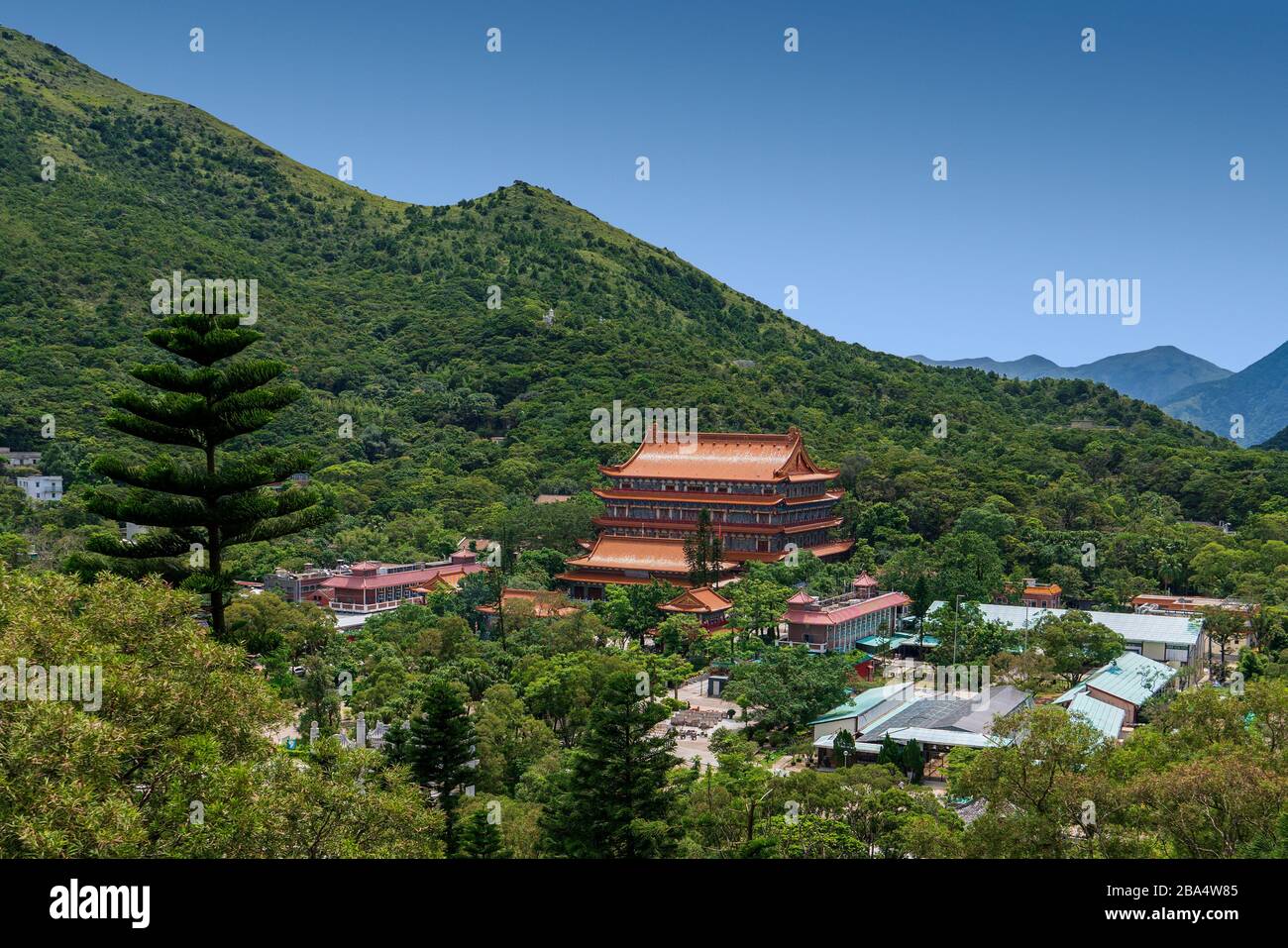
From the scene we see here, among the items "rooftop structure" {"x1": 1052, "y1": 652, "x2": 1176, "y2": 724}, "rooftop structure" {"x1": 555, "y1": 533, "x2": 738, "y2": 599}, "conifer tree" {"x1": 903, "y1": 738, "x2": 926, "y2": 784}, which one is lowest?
"conifer tree" {"x1": 903, "y1": 738, "x2": 926, "y2": 784}

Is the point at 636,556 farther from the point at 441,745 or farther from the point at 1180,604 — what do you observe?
the point at 441,745

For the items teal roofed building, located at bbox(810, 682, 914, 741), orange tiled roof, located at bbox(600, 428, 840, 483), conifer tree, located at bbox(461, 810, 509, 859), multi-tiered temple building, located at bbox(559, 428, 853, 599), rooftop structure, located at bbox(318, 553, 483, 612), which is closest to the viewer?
conifer tree, located at bbox(461, 810, 509, 859)

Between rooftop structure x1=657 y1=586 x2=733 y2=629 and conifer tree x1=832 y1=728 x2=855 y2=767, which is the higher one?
rooftop structure x1=657 y1=586 x2=733 y2=629

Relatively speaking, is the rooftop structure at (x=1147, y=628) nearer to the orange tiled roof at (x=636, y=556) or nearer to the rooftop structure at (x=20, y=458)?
the orange tiled roof at (x=636, y=556)

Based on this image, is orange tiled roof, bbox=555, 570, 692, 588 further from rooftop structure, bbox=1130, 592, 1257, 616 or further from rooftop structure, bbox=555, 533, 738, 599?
rooftop structure, bbox=1130, 592, 1257, 616

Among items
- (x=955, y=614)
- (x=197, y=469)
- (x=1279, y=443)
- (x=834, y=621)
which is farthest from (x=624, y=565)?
(x=1279, y=443)

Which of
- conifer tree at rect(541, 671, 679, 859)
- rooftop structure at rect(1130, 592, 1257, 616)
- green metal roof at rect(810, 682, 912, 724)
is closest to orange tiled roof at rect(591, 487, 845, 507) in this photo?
rooftop structure at rect(1130, 592, 1257, 616)

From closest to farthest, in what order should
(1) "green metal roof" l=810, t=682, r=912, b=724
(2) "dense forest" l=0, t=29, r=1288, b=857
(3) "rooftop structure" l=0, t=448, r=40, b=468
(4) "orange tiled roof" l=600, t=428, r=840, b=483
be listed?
(2) "dense forest" l=0, t=29, r=1288, b=857 → (1) "green metal roof" l=810, t=682, r=912, b=724 → (4) "orange tiled roof" l=600, t=428, r=840, b=483 → (3) "rooftop structure" l=0, t=448, r=40, b=468
